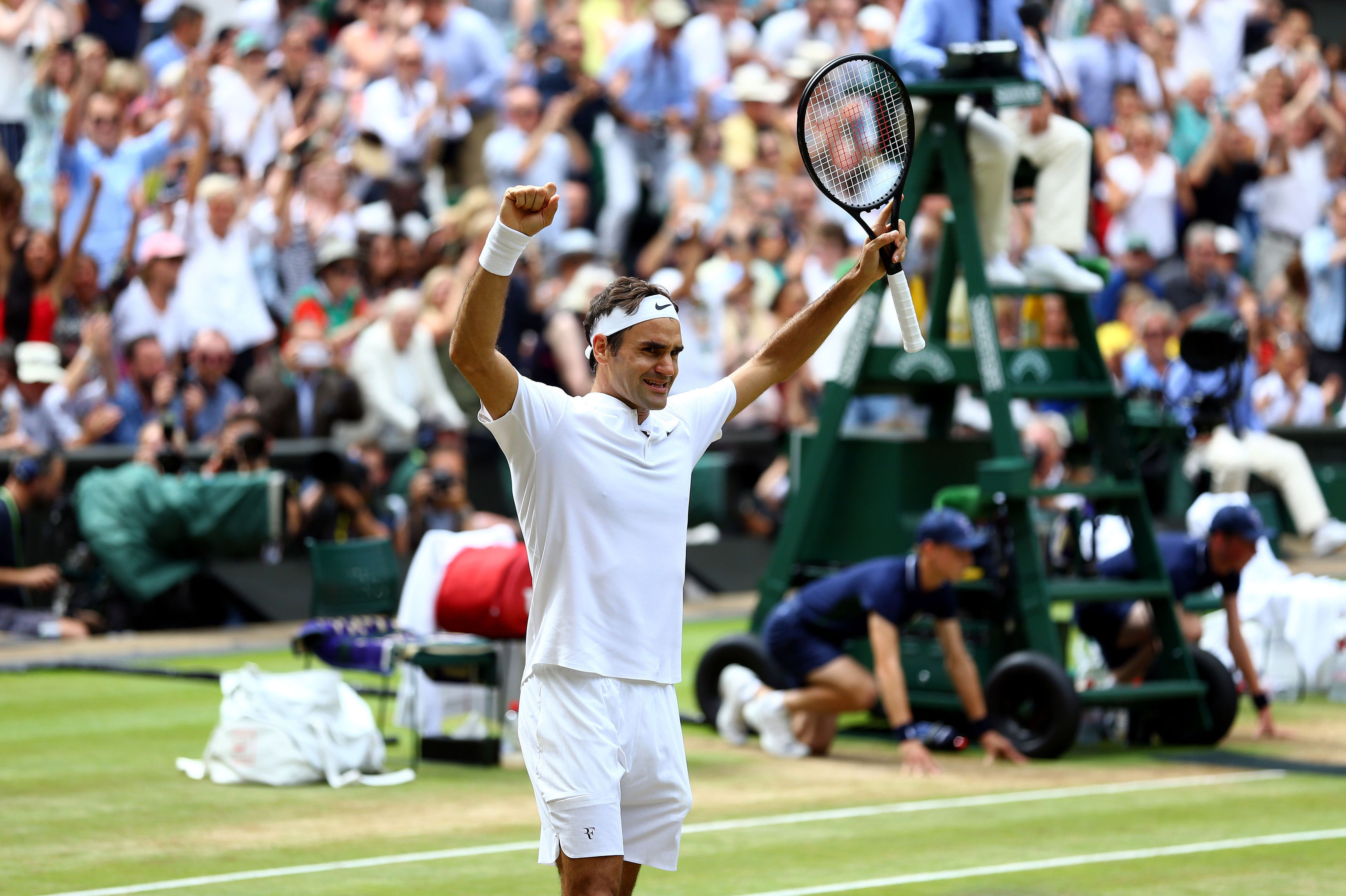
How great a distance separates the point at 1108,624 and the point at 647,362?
6960 mm

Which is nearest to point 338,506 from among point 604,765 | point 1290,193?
point 604,765

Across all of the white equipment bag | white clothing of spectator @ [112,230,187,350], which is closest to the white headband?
the white equipment bag

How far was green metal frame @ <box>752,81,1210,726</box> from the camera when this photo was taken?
10.9m

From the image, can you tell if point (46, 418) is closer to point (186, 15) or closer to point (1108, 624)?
point (186, 15)

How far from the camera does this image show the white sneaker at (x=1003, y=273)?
11.6 m

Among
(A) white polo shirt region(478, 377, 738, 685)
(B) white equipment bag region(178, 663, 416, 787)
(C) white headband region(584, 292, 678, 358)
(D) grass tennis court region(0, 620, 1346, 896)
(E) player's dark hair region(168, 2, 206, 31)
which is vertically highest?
(E) player's dark hair region(168, 2, 206, 31)

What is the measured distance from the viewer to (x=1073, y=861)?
8.30 metres

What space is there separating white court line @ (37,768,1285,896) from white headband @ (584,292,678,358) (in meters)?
3.27

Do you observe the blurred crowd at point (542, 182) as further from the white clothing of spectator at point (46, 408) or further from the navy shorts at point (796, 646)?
the navy shorts at point (796, 646)

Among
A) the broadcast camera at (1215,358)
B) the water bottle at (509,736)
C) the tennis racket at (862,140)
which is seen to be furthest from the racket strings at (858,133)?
the broadcast camera at (1215,358)

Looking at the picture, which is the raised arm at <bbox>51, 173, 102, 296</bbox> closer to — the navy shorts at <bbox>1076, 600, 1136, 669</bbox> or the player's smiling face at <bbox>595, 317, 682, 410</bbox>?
the navy shorts at <bbox>1076, 600, 1136, 669</bbox>

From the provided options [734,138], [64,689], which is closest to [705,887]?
[64,689]

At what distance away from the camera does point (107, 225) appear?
16.5 metres

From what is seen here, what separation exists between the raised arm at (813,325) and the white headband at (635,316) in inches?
12.9
